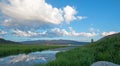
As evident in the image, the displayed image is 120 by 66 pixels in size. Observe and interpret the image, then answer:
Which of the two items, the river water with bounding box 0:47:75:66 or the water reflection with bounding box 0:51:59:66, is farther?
the river water with bounding box 0:47:75:66

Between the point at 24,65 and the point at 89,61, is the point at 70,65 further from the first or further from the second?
the point at 24,65

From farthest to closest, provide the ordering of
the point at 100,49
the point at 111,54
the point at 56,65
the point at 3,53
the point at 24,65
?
1. the point at 3,53
2. the point at 100,49
3. the point at 24,65
4. the point at 111,54
5. the point at 56,65

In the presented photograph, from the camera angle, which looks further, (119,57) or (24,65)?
(24,65)

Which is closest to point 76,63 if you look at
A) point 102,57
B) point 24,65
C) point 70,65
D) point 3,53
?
point 70,65

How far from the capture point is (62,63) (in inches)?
1036

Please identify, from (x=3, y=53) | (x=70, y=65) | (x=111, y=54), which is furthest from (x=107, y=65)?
(x=3, y=53)

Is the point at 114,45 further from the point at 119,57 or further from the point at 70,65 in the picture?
the point at 70,65

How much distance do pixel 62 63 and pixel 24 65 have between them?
31.3ft

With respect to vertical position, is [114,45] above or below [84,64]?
above

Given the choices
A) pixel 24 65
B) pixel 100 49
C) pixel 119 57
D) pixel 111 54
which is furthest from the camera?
pixel 100 49

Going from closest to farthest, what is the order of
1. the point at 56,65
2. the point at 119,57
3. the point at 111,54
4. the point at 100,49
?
the point at 56,65 → the point at 119,57 → the point at 111,54 → the point at 100,49

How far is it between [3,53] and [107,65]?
44.7 m

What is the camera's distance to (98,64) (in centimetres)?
1557

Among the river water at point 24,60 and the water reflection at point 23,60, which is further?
the river water at point 24,60
